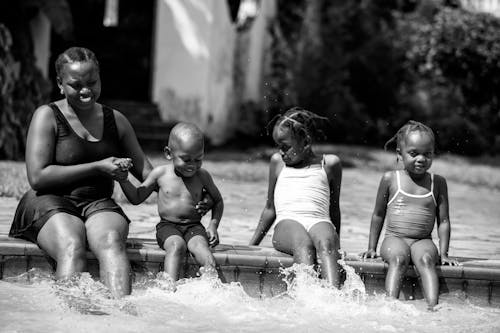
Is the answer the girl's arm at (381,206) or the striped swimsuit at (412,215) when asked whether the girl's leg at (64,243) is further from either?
the striped swimsuit at (412,215)

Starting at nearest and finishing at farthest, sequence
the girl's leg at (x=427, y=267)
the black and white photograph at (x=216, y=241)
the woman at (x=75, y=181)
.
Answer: the black and white photograph at (x=216, y=241) → the woman at (x=75, y=181) → the girl's leg at (x=427, y=267)

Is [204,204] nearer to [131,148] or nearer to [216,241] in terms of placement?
[216,241]

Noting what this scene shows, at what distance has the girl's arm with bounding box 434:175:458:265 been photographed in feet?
15.1

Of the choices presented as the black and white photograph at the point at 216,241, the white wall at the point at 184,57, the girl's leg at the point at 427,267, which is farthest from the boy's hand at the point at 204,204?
the white wall at the point at 184,57

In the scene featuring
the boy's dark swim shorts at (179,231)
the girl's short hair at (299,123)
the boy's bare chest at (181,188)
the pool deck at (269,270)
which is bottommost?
the pool deck at (269,270)

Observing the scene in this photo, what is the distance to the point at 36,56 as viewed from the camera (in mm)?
11383

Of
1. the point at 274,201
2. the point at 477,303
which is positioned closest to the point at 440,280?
the point at 477,303

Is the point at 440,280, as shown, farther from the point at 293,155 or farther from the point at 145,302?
the point at 145,302

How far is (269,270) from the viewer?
4457mm

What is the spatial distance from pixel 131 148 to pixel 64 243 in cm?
85

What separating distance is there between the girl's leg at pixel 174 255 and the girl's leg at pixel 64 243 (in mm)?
448

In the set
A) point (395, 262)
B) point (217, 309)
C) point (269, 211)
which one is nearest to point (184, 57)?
point (269, 211)

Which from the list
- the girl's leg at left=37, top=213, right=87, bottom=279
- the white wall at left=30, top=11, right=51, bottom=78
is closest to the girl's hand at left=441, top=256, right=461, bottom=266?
the girl's leg at left=37, top=213, right=87, bottom=279

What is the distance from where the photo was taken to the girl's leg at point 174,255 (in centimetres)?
433
